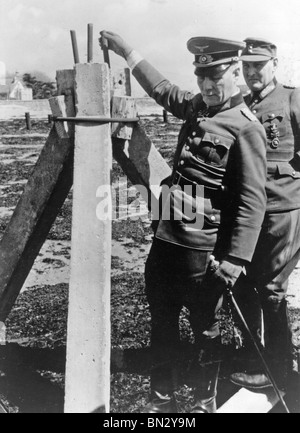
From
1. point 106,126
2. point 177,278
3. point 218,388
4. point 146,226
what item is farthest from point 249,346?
point 146,226

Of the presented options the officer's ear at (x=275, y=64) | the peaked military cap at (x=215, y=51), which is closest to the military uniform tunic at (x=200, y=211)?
the peaked military cap at (x=215, y=51)

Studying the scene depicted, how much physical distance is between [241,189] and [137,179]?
0.69m

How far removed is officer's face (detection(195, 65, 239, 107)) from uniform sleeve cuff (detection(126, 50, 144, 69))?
0.49m

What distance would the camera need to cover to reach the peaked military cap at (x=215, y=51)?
8.79 ft

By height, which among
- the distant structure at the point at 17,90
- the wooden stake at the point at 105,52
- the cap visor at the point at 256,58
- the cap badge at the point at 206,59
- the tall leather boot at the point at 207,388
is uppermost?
the distant structure at the point at 17,90

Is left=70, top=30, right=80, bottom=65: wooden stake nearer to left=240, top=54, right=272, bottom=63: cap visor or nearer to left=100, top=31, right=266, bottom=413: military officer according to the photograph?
left=100, top=31, right=266, bottom=413: military officer

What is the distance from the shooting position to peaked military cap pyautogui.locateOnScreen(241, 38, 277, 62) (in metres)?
3.06

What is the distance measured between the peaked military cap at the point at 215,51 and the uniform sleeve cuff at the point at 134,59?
434 mm

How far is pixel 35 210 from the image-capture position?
311cm

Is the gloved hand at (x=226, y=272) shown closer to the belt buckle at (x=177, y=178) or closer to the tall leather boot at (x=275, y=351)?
the belt buckle at (x=177, y=178)

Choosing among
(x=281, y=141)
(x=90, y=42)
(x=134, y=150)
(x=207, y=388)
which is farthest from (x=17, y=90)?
(x=207, y=388)

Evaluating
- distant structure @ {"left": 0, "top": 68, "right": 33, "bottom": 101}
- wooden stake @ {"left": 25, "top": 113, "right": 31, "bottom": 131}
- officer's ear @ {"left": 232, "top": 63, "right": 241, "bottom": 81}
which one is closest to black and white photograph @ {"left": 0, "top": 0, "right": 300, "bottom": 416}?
officer's ear @ {"left": 232, "top": 63, "right": 241, "bottom": 81}

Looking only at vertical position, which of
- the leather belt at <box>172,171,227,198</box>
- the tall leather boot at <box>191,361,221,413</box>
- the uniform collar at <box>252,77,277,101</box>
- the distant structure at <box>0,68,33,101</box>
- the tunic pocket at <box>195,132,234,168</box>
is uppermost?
the distant structure at <box>0,68,33,101</box>

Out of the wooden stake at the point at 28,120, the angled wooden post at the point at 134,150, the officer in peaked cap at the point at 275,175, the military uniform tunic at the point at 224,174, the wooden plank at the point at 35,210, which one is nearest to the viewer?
the military uniform tunic at the point at 224,174
